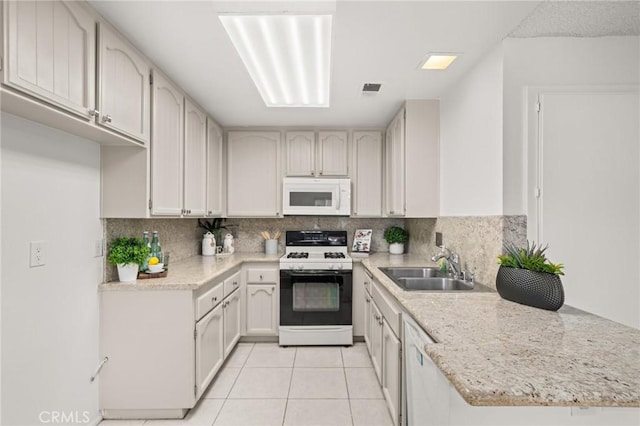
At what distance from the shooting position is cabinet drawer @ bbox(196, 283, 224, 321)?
2111 mm

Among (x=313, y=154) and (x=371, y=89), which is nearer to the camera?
(x=371, y=89)

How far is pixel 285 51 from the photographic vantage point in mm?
1868

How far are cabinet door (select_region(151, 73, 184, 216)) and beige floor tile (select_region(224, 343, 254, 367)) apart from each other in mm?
1390

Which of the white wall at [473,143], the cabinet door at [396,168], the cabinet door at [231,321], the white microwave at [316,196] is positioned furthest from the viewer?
the white microwave at [316,196]

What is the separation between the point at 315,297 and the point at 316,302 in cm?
5

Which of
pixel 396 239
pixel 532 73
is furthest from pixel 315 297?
pixel 532 73

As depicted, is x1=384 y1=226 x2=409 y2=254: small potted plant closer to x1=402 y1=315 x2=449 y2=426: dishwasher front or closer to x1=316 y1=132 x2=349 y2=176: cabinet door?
x1=316 y1=132 x2=349 y2=176: cabinet door

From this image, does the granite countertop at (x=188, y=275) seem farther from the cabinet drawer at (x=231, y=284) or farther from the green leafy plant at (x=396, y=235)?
the green leafy plant at (x=396, y=235)

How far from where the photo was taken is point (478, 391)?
0.78 meters

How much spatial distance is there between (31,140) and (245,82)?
4.28 feet

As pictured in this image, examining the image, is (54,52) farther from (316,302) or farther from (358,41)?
(316,302)

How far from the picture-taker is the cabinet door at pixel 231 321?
270cm

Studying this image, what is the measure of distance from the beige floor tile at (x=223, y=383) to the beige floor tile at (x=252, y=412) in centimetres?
13

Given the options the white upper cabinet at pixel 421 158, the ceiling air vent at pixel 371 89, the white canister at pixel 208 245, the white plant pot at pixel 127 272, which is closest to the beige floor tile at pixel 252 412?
the white plant pot at pixel 127 272
